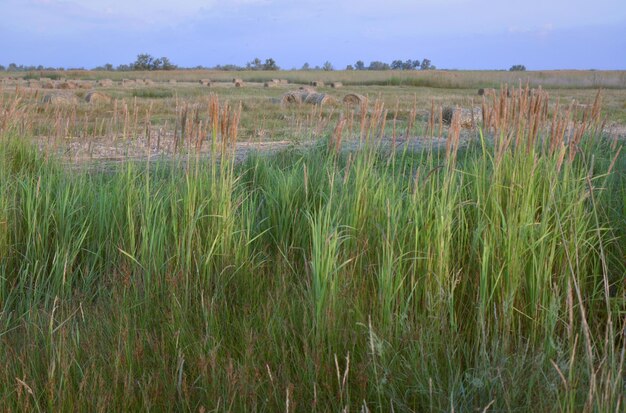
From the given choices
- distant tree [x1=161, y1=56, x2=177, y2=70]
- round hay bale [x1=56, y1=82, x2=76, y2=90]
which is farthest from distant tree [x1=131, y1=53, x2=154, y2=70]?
round hay bale [x1=56, y1=82, x2=76, y2=90]

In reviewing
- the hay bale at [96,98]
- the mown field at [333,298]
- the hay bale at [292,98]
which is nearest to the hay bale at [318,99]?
the hay bale at [292,98]

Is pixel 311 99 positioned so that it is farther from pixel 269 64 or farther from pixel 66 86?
pixel 269 64

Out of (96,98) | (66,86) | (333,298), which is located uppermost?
(66,86)

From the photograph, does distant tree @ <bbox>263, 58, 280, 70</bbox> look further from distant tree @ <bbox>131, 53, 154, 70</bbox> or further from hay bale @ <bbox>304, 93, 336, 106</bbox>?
hay bale @ <bbox>304, 93, 336, 106</bbox>

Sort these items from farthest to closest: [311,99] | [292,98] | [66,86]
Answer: [66,86] → [311,99] → [292,98]

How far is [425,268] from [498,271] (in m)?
0.28

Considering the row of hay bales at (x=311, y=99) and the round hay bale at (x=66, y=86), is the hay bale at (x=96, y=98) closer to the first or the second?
the row of hay bales at (x=311, y=99)

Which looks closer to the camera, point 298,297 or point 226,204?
point 298,297

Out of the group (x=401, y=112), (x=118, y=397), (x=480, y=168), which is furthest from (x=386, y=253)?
(x=401, y=112)

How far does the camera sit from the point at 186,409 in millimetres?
2166

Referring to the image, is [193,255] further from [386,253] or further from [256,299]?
[386,253]

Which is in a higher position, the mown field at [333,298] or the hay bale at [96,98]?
the hay bale at [96,98]

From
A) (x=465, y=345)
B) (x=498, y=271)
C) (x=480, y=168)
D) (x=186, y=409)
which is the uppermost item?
(x=480, y=168)

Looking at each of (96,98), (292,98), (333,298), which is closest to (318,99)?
(292,98)
